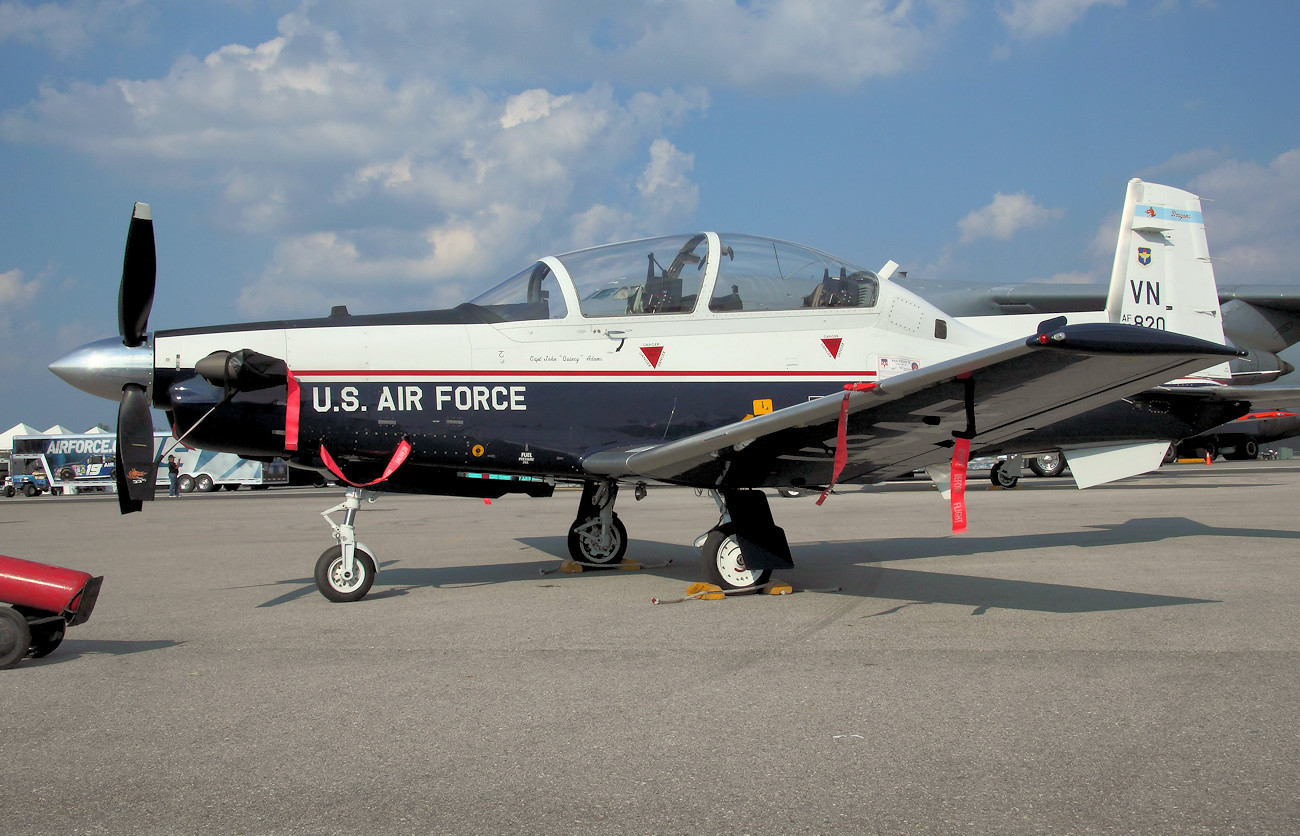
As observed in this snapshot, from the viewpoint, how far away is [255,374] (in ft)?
19.1

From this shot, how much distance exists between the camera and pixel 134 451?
18.9 feet

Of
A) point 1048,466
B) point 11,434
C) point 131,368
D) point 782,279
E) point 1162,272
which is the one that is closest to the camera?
point 131,368

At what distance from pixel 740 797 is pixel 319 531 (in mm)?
12024

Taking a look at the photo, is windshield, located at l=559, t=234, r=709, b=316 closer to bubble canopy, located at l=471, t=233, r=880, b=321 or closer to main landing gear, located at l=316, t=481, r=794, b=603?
bubble canopy, located at l=471, t=233, r=880, b=321

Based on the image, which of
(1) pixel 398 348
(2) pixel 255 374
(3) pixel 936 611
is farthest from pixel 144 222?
(3) pixel 936 611

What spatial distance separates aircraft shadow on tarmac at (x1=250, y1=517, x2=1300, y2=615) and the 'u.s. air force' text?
1560mm

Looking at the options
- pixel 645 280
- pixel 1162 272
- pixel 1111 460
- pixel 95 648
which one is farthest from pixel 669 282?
pixel 1162 272

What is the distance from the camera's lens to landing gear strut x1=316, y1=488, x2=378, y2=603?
639 cm

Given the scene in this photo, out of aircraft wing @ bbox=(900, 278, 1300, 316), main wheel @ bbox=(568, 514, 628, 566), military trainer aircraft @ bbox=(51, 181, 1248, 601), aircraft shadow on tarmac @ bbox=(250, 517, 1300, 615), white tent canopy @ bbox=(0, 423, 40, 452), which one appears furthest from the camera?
white tent canopy @ bbox=(0, 423, 40, 452)

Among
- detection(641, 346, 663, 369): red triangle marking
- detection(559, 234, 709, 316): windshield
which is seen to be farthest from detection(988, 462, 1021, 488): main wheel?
detection(641, 346, 663, 369): red triangle marking

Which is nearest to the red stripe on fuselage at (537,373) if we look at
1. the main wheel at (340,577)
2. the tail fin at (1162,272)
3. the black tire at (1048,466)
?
the main wheel at (340,577)

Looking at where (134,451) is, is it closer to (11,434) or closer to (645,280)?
(645,280)

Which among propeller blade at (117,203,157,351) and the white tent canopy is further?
the white tent canopy

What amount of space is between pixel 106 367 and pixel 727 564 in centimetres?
464
